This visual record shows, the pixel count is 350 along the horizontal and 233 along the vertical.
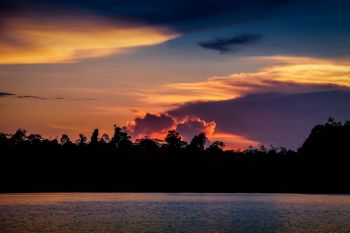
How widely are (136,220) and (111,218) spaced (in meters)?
5.25

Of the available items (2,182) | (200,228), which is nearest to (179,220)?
(200,228)

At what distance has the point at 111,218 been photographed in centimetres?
9044

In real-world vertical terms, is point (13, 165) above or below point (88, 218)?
above

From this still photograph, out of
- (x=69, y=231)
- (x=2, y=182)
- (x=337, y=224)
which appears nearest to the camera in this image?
(x=69, y=231)

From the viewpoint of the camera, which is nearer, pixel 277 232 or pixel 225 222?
pixel 277 232

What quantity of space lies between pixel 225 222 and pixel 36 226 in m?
26.7

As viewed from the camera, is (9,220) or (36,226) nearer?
(36,226)

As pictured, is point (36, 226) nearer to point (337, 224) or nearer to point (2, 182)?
point (337, 224)

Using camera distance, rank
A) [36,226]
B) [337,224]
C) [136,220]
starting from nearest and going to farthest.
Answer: [36,226] < [337,224] < [136,220]

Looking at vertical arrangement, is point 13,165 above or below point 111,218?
above

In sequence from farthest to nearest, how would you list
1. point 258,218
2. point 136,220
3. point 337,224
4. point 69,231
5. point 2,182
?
point 2,182 < point 258,218 < point 136,220 < point 337,224 < point 69,231

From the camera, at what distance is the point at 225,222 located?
280 ft

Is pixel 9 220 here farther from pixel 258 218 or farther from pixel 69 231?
pixel 258 218

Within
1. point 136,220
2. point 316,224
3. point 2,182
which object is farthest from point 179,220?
point 2,182
